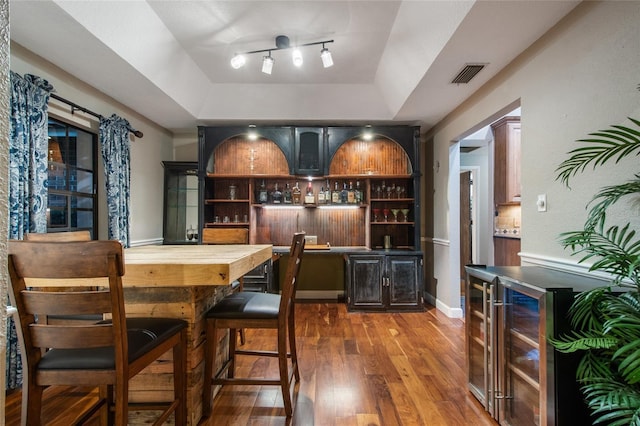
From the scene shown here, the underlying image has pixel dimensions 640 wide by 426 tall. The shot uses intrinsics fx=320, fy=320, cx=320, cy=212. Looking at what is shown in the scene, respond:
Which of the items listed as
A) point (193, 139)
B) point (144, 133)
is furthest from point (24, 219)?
point (193, 139)

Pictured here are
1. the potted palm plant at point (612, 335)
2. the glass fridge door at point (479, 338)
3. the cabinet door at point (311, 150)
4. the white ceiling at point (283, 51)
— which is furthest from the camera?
the cabinet door at point (311, 150)

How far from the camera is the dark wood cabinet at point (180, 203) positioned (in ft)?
15.1

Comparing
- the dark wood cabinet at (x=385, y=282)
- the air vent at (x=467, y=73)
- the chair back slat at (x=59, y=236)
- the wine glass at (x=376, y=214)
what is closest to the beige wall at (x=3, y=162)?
the chair back slat at (x=59, y=236)

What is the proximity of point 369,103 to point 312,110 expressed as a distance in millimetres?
743

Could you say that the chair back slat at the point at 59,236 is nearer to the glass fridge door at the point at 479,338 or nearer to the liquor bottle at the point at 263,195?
the liquor bottle at the point at 263,195

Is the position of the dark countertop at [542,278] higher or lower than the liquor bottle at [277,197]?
lower

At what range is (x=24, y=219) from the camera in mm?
2318

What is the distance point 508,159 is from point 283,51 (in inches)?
122

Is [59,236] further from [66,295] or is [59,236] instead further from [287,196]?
[287,196]

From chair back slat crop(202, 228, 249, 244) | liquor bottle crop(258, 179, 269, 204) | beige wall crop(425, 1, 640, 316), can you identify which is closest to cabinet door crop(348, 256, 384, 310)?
liquor bottle crop(258, 179, 269, 204)

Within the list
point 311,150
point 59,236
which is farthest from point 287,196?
point 59,236

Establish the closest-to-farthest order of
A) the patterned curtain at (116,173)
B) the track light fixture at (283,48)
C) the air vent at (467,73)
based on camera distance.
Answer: the air vent at (467,73)
the track light fixture at (283,48)
the patterned curtain at (116,173)

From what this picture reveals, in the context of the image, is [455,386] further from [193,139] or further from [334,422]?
[193,139]

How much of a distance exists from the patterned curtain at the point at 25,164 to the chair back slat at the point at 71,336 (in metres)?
1.43
